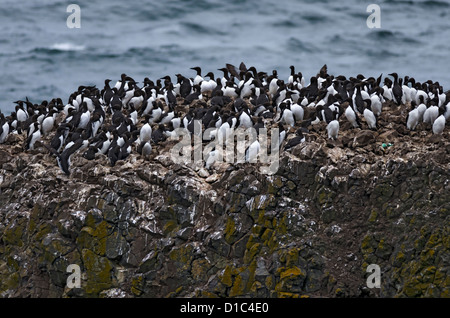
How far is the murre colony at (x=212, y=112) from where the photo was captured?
22.2 metres

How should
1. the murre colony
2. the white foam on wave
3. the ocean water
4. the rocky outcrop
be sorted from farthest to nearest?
the white foam on wave < the ocean water < the murre colony < the rocky outcrop

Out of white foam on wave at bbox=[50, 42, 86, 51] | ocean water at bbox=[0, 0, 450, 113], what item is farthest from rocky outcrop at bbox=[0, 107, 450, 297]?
white foam on wave at bbox=[50, 42, 86, 51]

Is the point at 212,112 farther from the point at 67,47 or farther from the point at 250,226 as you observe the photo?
the point at 67,47

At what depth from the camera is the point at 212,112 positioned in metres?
23.0

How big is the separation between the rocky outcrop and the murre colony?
22.0 inches

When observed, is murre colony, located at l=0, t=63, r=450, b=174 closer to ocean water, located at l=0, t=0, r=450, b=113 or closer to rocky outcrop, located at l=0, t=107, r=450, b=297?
rocky outcrop, located at l=0, t=107, r=450, b=297

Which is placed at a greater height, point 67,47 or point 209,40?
point 209,40

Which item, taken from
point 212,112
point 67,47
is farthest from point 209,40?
point 212,112

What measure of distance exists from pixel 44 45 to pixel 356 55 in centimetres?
2200

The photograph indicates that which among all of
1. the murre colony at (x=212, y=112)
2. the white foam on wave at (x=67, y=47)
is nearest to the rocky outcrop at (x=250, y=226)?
the murre colony at (x=212, y=112)

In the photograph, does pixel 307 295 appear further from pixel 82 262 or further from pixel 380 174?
pixel 82 262

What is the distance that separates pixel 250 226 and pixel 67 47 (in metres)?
51.6

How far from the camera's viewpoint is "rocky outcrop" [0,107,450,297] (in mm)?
20203

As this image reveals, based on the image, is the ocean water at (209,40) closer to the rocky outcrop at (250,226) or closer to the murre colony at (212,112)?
the murre colony at (212,112)
